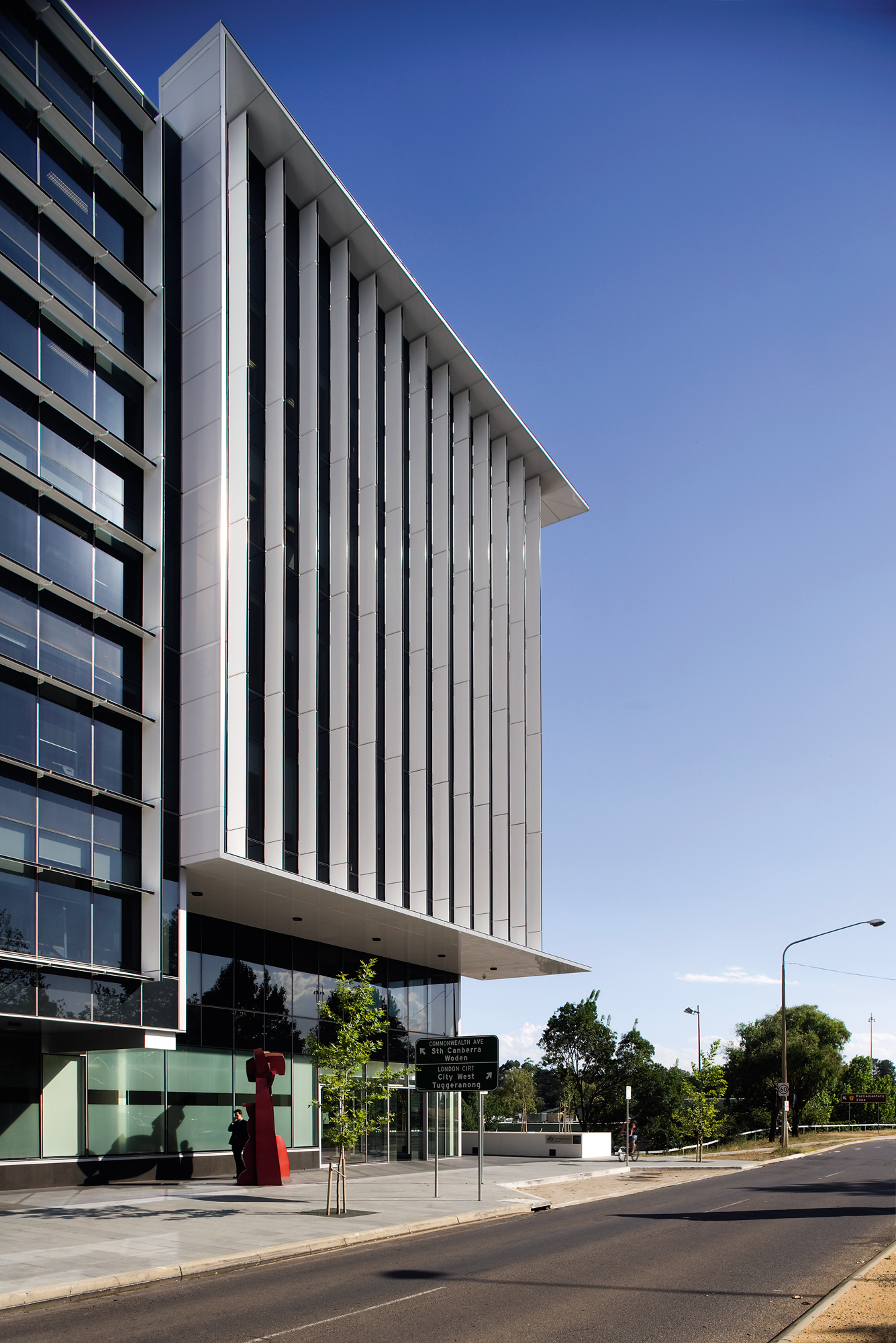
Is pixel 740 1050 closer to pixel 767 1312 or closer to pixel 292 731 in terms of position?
pixel 292 731

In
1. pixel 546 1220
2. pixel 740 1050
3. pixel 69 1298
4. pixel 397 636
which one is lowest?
pixel 740 1050

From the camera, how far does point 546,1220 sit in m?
22.9

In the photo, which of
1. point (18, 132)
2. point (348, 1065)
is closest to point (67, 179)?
point (18, 132)

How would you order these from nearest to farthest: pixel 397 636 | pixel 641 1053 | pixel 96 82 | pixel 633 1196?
pixel 96 82 → pixel 633 1196 → pixel 397 636 → pixel 641 1053

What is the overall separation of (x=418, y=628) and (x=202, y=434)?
1142cm

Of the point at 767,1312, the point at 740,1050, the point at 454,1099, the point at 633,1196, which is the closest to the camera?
the point at 767,1312

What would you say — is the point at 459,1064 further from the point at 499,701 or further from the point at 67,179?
the point at 67,179

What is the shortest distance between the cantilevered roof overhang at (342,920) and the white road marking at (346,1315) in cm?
1304

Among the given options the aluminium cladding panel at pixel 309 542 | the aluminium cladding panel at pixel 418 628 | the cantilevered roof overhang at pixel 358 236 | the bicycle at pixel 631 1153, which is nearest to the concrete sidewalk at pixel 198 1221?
the aluminium cladding panel at pixel 309 542

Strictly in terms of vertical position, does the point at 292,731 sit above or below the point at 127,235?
below

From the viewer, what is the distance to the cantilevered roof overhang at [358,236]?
96.5 feet

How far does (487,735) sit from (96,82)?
2388cm

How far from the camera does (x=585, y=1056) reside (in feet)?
218

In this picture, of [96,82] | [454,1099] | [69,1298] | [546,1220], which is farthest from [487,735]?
[69,1298]
